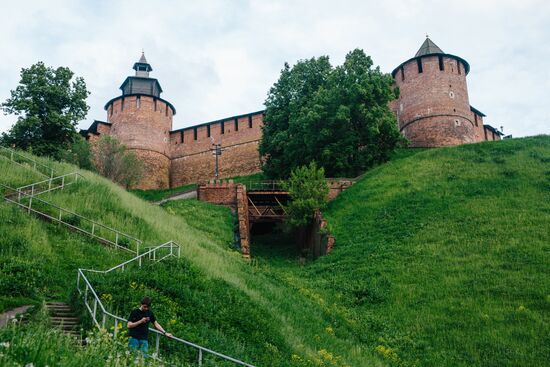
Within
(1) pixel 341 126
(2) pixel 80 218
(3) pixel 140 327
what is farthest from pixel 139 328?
(1) pixel 341 126

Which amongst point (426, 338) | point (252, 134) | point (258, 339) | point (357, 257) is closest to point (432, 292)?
point (426, 338)

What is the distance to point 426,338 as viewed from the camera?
42.6 feet

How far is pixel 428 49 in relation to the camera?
131 ft

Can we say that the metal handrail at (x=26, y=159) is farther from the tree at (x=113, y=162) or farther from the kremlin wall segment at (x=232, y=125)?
the kremlin wall segment at (x=232, y=125)

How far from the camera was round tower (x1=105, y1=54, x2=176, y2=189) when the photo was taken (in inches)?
1655

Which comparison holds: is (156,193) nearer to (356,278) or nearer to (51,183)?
(51,183)

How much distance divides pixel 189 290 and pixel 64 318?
8.35 feet

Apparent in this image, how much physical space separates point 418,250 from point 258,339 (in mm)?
9839

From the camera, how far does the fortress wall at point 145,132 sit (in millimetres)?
41969

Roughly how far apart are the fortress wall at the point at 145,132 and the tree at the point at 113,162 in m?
7.42

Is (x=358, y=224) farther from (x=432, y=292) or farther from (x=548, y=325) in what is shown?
(x=548, y=325)

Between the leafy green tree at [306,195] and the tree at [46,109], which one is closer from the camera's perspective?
the leafy green tree at [306,195]


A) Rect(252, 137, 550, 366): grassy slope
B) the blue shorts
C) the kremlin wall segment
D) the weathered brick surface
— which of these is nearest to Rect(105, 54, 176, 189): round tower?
the kremlin wall segment

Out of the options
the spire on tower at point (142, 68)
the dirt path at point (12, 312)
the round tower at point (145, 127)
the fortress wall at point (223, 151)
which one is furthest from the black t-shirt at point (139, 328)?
the spire on tower at point (142, 68)
